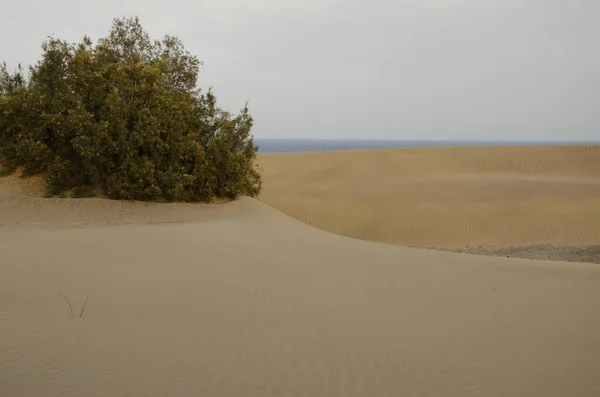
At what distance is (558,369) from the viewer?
3717 mm

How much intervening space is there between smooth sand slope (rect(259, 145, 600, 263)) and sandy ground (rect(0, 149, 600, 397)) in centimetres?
710

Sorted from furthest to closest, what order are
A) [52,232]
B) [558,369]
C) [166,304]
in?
[52,232] → [166,304] → [558,369]

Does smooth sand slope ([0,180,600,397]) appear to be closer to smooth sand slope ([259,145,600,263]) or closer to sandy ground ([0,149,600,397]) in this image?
sandy ground ([0,149,600,397])

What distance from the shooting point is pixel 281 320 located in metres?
4.62

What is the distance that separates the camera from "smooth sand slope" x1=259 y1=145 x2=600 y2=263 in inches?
571

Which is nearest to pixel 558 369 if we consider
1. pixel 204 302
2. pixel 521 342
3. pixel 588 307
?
pixel 521 342

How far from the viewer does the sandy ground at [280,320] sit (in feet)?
11.1

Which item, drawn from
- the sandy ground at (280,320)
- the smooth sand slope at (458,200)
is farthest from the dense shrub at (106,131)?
the smooth sand slope at (458,200)

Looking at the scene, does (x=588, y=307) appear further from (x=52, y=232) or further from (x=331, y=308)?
(x=52, y=232)

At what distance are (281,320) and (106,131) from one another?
328 inches

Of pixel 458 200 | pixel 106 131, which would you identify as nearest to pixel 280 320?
pixel 106 131

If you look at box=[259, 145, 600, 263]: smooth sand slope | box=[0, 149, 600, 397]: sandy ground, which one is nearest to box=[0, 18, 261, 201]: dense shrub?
box=[0, 149, 600, 397]: sandy ground

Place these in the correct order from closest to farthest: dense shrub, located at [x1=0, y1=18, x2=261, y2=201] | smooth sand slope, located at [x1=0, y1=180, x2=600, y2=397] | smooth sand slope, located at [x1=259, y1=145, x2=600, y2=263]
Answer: smooth sand slope, located at [x1=0, y1=180, x2=600, y2=397]
dense shrub, located at [x1=0, y1=18, x2=261, y2=201]
smooth sand slope, located at [x1=259, y1=145, x2=600, y2=263]

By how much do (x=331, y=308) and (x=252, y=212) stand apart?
292 inches
